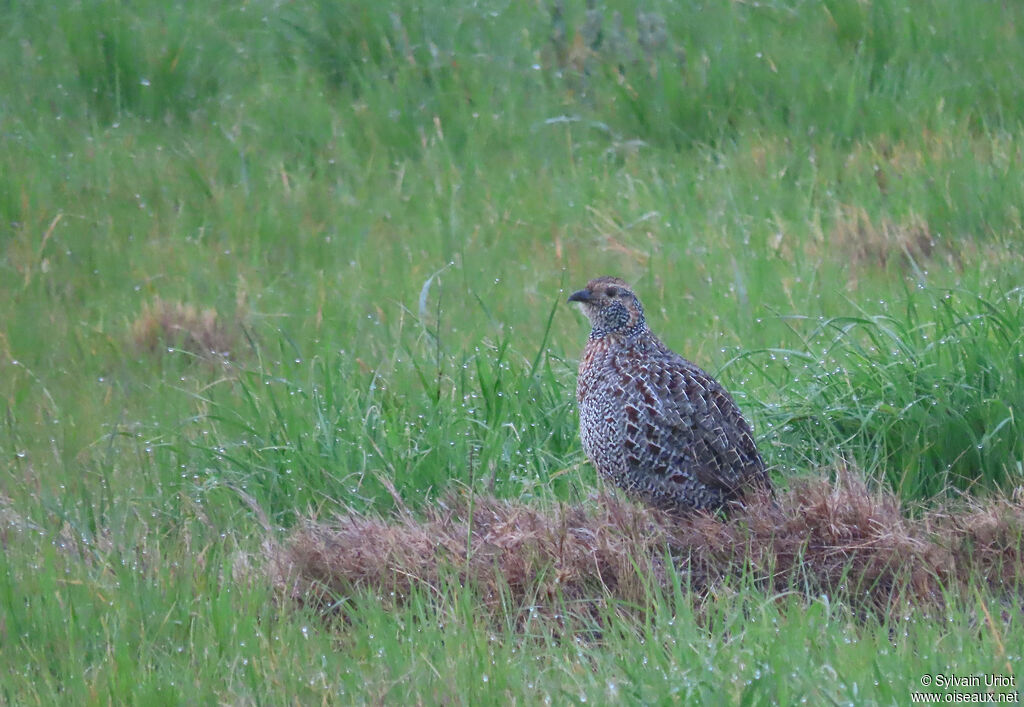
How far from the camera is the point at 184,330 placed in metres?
6.73

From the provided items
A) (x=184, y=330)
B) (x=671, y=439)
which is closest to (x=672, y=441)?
(x=671, y=439)

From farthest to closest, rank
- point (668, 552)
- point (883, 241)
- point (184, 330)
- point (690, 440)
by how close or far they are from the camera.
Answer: point (883, 241), point (184, 330), point (690, 440), point (668, 552)

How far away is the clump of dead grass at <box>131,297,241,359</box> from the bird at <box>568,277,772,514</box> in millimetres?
2594

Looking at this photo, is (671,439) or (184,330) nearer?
(671,439)

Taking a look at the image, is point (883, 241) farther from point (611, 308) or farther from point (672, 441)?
point (672, 441)

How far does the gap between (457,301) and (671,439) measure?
2.42m

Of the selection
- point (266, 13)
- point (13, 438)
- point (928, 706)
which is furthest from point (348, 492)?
point (266, 13)

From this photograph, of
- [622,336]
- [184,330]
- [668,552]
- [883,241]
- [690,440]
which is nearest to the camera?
[668,552]

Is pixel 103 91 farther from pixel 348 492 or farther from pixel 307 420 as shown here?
pixel 348 492

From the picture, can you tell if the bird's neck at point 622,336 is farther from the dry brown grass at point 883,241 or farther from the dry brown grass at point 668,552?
the dry brown grass at point 883,241

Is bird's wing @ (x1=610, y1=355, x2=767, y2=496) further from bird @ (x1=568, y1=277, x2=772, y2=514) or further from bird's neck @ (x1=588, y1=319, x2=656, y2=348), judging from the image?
bird's neck @ (x1=588, y1=319, x2=656, y2=348)

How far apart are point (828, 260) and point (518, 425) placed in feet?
7.49

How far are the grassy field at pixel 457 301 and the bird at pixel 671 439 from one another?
0.90ft

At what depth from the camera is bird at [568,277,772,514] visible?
4.52 meters
